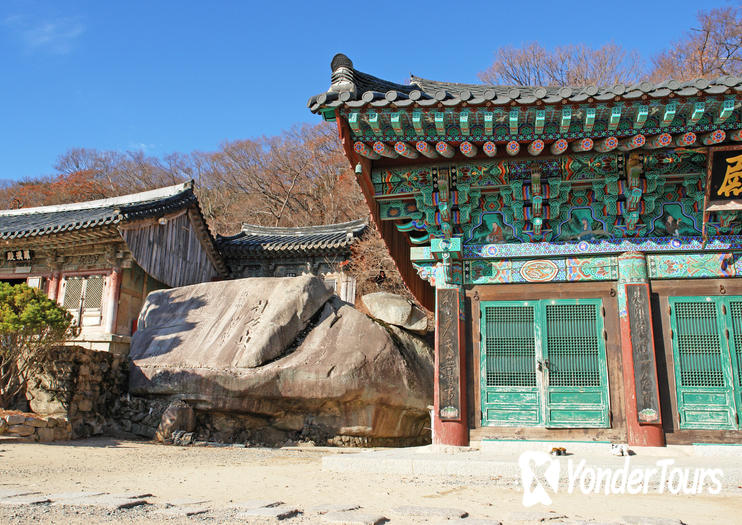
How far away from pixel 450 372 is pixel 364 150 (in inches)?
116

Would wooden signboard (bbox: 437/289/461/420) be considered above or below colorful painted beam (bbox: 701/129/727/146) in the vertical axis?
below

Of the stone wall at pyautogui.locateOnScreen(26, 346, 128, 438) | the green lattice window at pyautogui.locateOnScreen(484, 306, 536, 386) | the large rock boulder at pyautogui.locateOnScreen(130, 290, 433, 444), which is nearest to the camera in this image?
the green lattice window at pyautogui.locateOnScreen(484, 306, 536, 386)

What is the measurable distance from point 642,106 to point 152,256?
48.6 ft

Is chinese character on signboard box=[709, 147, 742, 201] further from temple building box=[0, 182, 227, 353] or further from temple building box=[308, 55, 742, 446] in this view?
temple building box=[0, 182, 227, 353]

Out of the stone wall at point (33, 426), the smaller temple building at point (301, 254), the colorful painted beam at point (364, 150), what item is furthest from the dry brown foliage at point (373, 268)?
the colorful painted beam at point (364, 150)

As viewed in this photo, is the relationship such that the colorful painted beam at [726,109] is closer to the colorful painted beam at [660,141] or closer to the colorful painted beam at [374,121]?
the colorful painted beam at [660,141]

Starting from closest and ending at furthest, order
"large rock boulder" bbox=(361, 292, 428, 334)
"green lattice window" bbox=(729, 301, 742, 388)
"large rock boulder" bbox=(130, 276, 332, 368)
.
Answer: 1. "green lattice window" bbox=(729, 301, 742, 388)
2. "large rock boulder" bbox=(130, 276, 332, 368)
3. "large rock boulder" bbox=(361, 292, 428, 334)

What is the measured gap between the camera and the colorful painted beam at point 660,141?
622cm

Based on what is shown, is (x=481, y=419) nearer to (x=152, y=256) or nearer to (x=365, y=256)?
(x=365, y=256)

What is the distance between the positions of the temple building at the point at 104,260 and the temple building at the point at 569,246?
10713 millimetres

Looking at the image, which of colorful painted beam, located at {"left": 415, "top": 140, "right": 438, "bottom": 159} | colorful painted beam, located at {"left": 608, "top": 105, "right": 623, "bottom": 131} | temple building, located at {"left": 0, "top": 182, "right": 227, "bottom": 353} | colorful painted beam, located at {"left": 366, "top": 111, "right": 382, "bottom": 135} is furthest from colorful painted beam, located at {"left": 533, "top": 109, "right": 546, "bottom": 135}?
temple building, located at {"left": 0, "top": 182, "right": 227, "bottom": 353}

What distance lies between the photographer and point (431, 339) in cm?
1464

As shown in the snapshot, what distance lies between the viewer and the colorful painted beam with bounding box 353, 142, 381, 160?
6.67 meters

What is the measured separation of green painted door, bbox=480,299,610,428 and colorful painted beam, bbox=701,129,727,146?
7.20 ft
